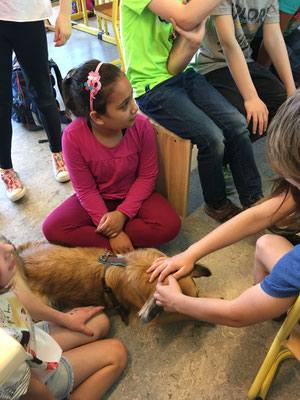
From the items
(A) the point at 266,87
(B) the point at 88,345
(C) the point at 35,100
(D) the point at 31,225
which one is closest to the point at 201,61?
(A) the point at 266,87

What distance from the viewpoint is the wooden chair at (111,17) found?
73.4 inches

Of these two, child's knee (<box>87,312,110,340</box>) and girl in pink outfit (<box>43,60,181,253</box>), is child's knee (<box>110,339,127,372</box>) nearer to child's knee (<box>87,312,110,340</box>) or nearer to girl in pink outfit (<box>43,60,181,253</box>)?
child's knee (<box>87,312,110,340</box>)

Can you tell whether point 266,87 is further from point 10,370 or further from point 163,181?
point 10,370

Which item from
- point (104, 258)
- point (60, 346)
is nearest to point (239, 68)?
point (104, 258)

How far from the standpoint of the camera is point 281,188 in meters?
1.11

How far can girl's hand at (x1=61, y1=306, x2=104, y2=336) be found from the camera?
117 cm

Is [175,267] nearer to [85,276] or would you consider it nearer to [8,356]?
[85,276]

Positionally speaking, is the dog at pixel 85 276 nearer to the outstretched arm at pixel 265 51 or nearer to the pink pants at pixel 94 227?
the pink pants at pixel 94 227

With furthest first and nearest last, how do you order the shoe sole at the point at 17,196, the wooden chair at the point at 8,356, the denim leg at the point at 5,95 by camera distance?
the shoe sole at the point at 17,196 → the denim leg at the point at 5,95 → the wooden chair at the point at 8,356

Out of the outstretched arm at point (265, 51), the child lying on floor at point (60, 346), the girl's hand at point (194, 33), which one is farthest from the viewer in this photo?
the outstretched arm at point (265, 51)

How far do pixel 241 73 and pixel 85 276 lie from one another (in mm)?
1181

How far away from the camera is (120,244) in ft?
4.91

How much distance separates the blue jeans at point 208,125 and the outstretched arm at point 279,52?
416 mm

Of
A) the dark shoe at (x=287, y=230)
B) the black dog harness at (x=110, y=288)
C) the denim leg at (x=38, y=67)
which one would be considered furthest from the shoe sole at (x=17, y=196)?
the dark shoe at (x=287, y=230)
